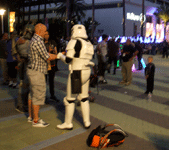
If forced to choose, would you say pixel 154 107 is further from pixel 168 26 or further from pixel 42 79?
pixel 168 26

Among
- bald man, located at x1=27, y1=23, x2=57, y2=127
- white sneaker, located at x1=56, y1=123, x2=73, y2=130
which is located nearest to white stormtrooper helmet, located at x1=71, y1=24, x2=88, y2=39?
bald man, located at x1=27, y1=23, x2=57, y2=127

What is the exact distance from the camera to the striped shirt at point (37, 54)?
441 centimetres

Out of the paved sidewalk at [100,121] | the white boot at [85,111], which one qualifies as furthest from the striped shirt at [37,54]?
the paved sidewalk at [100,121]

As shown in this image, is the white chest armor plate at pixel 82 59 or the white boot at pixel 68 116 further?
the white boot at pixel 68 116

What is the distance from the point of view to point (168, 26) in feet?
175

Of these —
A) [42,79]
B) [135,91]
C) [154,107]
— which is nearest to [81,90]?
[42,79]

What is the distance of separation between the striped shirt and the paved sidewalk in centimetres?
122

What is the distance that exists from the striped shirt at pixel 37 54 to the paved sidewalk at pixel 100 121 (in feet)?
4.00

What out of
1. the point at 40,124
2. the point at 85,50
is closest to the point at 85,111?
the point at 40,124

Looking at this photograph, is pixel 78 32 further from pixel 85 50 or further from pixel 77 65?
pixel 77 65

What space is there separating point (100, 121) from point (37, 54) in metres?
2.03

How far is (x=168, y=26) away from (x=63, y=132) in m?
53.5

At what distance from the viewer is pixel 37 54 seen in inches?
176

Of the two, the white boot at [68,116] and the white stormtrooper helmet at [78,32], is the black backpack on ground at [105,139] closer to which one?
the white boot at [68,116]
